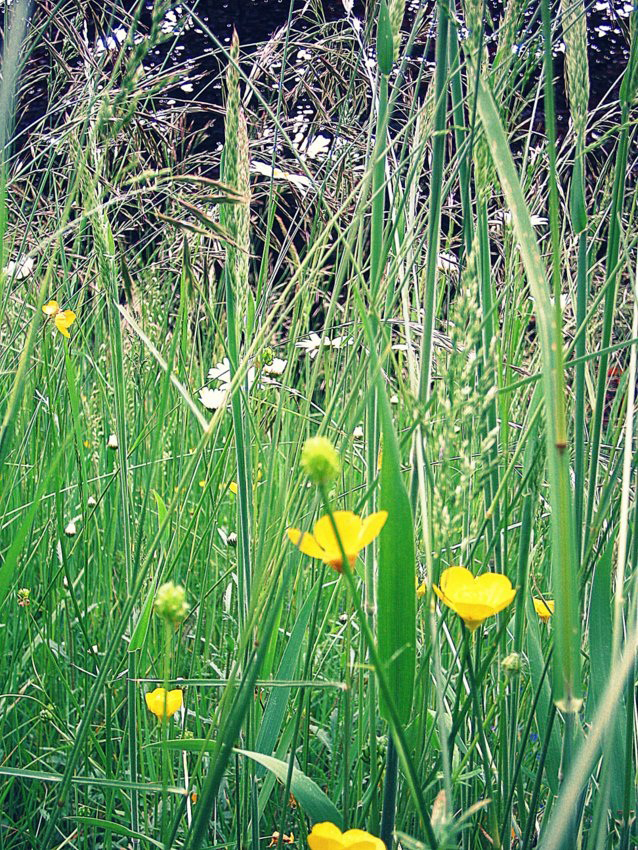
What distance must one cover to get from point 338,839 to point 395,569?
5.5 inches

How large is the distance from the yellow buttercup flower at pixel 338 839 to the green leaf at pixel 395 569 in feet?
0.20

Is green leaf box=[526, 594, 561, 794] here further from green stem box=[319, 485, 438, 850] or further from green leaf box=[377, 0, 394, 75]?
green leaf box=[377, 0, 394, 75]

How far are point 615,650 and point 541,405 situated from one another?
6.7 inches

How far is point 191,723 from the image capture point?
766 mm

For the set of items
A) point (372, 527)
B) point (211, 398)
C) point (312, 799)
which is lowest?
point (312, 799)

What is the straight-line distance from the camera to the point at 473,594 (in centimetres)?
40

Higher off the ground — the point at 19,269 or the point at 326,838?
the point at 19,269

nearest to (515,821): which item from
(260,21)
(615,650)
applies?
(615,650)

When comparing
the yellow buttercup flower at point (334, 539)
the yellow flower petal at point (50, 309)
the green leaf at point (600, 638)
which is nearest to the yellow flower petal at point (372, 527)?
the yellow buttercup flower at point (334, 539)

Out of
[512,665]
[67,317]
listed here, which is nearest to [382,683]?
[512,665]

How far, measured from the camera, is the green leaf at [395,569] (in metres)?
0.37

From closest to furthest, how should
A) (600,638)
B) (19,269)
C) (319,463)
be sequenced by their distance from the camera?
(319,463) → (600,638) → (19,269)

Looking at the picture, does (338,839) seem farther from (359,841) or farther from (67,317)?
(67,317)

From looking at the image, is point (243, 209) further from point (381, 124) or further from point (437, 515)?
point (437, 515)
